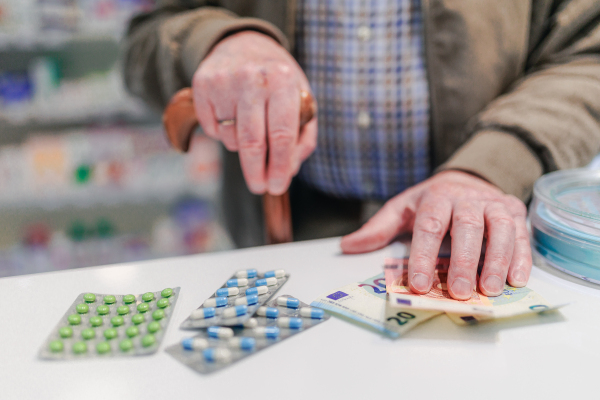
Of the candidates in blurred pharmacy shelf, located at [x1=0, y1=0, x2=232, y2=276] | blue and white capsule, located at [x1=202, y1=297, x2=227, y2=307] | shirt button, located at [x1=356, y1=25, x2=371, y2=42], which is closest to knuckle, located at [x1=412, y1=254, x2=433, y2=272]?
blue and white capsule, located at [x1=202, y1=297, x2=227, y2=307]

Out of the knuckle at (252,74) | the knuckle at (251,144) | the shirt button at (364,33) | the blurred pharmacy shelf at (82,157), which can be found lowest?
the blurred pharmacy shelf at (82,157)

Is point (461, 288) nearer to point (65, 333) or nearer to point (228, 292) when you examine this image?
point (228, 292)

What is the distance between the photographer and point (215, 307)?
45cm

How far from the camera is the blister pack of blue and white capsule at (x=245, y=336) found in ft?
1.21

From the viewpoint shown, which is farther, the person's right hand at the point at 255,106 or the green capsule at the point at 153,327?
the person's right hand at the point at 255,106

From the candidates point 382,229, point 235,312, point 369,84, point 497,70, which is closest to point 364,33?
point 369,84

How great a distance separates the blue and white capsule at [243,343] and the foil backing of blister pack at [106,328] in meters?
0.07

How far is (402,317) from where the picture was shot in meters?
0.42

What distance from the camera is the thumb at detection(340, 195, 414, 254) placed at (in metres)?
0.60

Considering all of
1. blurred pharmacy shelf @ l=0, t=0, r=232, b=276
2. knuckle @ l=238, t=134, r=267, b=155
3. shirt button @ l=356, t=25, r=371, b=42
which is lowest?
blurred pharmacy shelf @ l=0, t=0, r=232, b=276

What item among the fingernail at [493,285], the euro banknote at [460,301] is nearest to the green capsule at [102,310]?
the euro banknote at [460,301]

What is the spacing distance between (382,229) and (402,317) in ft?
0.68

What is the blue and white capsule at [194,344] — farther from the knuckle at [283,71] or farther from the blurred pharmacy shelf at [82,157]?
the blurred pharmacy shelf at [82,157]

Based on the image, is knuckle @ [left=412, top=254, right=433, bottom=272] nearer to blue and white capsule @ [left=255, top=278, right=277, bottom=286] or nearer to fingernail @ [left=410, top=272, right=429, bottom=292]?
fingernail @ [left=410, top=272, right=429, bottom=292]
